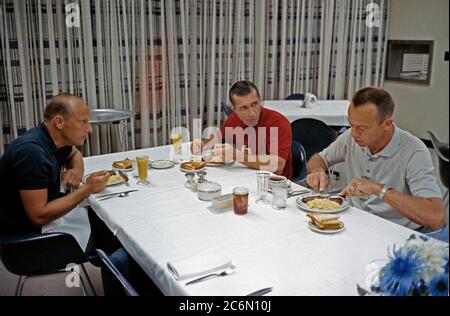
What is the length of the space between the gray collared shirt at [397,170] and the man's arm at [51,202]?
1217 mm

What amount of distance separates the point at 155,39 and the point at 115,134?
0.96 metres

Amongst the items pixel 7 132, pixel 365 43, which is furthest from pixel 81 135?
pixel 365 43

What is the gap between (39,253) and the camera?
1.88 metres

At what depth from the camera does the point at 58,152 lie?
2.13m

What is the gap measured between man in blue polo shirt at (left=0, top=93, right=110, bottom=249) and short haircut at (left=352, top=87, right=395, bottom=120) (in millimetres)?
1225

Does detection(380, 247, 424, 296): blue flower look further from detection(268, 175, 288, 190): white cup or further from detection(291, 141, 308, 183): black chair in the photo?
detection(291, 141, 308, 183): black chair

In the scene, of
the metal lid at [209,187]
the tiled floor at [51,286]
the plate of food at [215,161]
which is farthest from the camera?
the plate of food at [215,161]

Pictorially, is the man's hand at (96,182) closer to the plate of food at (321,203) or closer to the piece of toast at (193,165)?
the piece of toast at (193,165)

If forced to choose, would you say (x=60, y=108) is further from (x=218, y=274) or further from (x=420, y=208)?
(x=420, y=208)

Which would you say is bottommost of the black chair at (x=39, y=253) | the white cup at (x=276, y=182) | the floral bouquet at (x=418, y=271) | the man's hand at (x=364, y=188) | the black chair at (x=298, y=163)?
the black chair at (x=39, y=253)

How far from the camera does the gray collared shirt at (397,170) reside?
1862 mm

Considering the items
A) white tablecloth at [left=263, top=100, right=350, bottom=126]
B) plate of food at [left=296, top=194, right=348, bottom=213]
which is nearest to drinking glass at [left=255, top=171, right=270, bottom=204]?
plate of food at [left=296, top=194, right=348, bottom=213]

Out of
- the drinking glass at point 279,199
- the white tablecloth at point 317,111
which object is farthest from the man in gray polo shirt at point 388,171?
the white tablecloth at point 317,111
